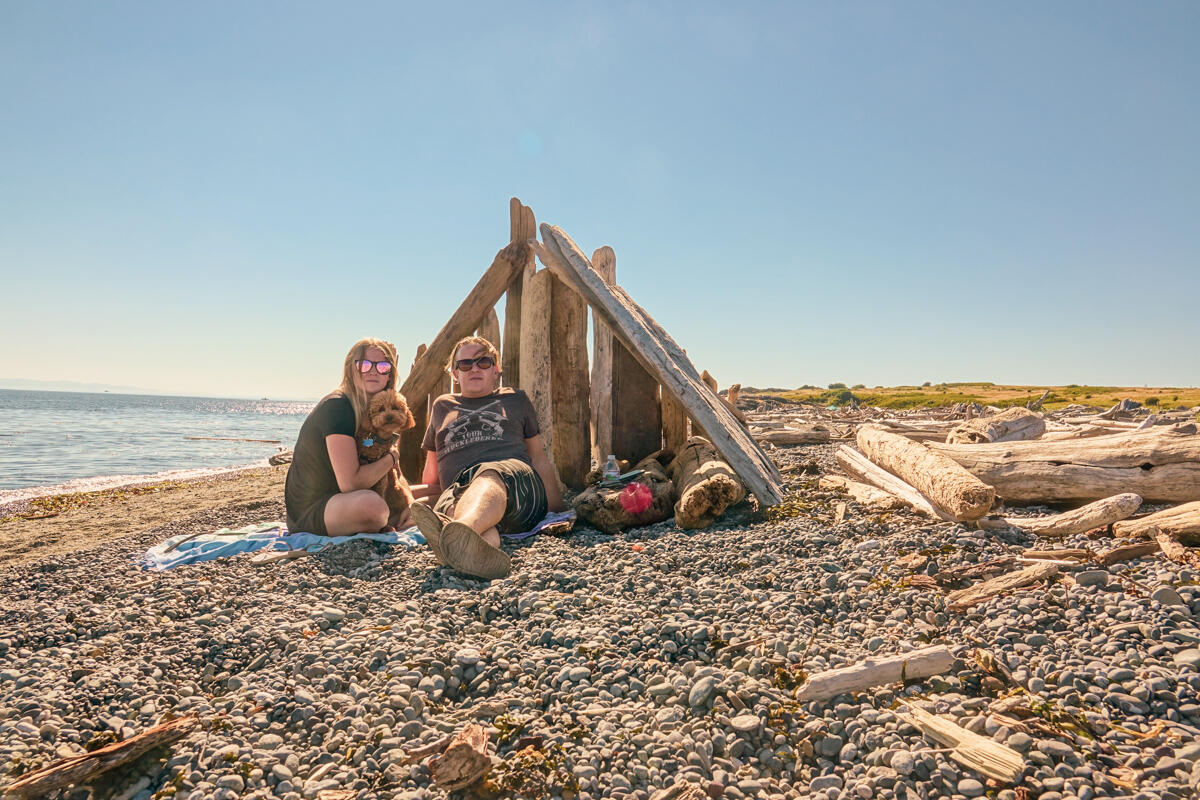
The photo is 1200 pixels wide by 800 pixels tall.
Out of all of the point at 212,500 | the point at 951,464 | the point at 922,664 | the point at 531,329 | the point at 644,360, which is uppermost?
the point at 531,329

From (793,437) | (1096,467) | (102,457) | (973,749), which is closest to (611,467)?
(1096,467)

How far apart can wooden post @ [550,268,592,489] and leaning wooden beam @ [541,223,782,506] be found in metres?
0.46

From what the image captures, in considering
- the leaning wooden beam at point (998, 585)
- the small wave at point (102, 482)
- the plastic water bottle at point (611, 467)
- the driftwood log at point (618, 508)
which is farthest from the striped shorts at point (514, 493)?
the small wave at point (102, 482)

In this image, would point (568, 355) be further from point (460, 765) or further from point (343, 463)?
point (460, 765)

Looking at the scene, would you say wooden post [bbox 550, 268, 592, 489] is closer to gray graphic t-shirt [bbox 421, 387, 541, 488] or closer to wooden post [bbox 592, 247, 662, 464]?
wooden post [bbox 592, 247, 662, 464]

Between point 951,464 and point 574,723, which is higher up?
point 951,464

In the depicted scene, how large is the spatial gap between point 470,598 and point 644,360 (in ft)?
12.2

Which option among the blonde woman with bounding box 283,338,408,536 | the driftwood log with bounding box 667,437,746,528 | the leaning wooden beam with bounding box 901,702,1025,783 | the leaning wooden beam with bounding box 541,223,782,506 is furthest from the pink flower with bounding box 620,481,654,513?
the leaning wooden beam with bounding box 901,702,1025,783

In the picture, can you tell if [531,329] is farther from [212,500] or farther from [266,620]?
[212,500]

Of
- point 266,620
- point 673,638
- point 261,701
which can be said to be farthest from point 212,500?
point 673,638

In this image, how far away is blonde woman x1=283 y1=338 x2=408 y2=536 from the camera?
5410 mm

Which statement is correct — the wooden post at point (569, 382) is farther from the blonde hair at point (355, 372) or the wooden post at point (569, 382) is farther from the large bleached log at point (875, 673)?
the large bleached log at point (875, 673)

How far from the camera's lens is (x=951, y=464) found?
5.16 m

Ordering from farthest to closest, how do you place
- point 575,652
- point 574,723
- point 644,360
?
point 644,360 → point 575,652 → point 574,723
